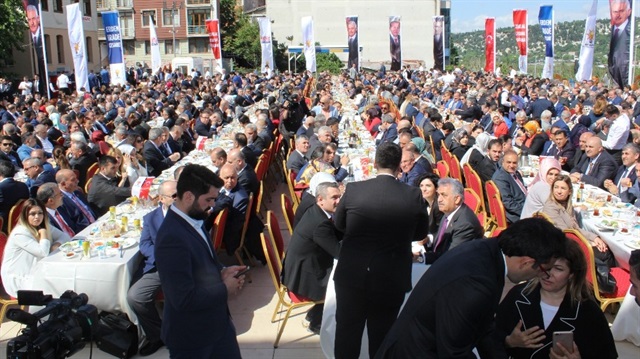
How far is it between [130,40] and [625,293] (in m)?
59.4

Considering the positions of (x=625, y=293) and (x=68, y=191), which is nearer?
(x=625, y=293)

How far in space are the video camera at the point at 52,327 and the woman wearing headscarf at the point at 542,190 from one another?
447cm

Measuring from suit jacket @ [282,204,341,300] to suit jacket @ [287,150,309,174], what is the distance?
3.34 metres

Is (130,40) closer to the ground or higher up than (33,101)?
higher up

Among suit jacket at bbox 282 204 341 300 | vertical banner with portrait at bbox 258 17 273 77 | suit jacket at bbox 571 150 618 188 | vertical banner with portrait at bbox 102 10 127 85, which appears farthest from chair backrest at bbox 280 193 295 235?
vertical banner with portrait at bbox 258 17 273 77

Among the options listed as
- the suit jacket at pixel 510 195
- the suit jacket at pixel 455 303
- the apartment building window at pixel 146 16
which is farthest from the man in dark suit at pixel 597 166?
the apartment building window at pixel 146 16

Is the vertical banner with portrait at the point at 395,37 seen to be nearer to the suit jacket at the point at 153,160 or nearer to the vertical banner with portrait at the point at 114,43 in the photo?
the vertical banner with portrait at the point at 114,43

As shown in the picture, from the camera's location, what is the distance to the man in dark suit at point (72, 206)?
20.3 ft

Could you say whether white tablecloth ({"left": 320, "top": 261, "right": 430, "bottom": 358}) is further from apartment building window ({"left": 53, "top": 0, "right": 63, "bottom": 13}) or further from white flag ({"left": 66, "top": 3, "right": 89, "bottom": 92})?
apartment building window ({"left": 53, "top": 0, "right": 63, "bottom": 13})

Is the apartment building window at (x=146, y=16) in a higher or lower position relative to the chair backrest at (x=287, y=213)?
higher

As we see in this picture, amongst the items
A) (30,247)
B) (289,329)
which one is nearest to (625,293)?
(289,329)

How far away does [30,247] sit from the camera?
16.8 ft

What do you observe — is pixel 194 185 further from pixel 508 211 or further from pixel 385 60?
pixel 385 60

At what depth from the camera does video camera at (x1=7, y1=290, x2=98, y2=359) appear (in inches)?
113
